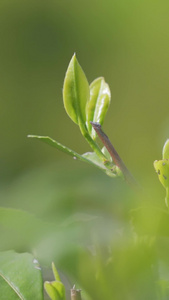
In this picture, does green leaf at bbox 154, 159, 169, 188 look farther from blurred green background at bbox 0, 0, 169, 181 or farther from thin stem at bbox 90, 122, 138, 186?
blurred green background at bbox 0, 0, 169, 181

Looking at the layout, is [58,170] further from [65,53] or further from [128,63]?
[65,53]

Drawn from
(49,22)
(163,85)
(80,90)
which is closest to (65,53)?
(49,22)

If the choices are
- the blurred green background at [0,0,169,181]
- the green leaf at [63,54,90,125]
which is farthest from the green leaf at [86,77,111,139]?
the blurred green background at [0,0,169,181]

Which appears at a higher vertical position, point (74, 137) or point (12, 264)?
point (74, 137)

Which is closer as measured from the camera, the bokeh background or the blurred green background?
the bokeh background

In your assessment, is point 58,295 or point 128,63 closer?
point 58,295
